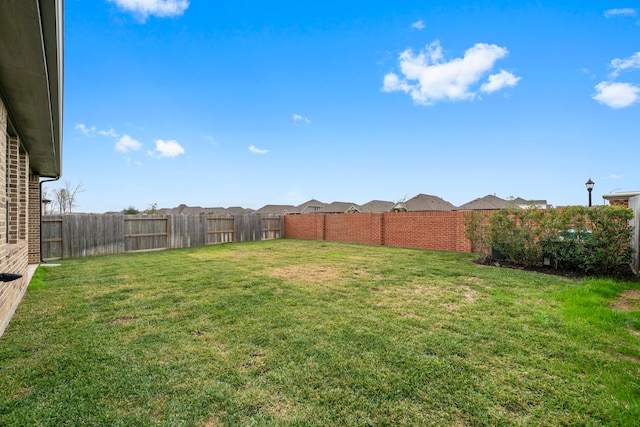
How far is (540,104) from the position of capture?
11.7 metres

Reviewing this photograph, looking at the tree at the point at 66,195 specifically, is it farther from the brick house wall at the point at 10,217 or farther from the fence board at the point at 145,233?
the brick house wall at the point at 10,217

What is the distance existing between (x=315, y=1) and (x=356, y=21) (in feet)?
6.03

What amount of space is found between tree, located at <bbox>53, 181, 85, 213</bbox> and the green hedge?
31306mm

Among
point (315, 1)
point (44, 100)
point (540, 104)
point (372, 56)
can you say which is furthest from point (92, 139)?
point (540, 104)

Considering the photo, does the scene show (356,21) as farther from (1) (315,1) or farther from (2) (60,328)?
(2) (60,328)

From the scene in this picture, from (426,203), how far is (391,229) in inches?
801

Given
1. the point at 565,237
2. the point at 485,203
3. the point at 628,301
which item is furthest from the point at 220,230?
the point at 485,203

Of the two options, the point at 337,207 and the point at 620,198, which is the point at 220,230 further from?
the point at 337,207

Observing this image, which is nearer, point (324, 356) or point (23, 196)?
point (324, 356)

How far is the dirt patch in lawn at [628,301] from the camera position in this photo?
12.4 ft

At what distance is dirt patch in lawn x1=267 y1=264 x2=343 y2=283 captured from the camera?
5664 millimetres

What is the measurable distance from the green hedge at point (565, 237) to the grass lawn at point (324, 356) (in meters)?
1.08

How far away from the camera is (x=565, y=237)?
20.5 feet

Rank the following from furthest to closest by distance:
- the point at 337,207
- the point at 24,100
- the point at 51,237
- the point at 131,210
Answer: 1. the point at 337,207
2. the point at 131,210
3. the point at 51,237
4. the point at 24,100
